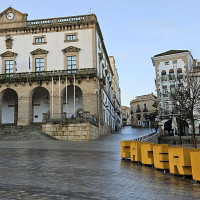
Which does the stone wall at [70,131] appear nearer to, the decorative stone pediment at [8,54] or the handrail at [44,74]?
the handrail at [44,74]

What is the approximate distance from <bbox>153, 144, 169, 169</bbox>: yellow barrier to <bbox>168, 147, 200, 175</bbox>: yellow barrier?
648 millimetres

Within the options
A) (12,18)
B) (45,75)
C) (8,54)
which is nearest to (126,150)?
(45,75)

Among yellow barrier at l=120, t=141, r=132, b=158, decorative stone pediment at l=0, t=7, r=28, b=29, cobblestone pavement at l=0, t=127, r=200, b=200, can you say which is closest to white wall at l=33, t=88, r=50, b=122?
decorative stone pediment at l=0, t=7, r=28, b=29

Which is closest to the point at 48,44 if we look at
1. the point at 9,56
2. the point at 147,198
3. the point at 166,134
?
the point at 9,56

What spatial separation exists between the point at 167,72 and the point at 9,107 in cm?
2736

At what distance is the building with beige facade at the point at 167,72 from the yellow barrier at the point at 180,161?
37.7 meters

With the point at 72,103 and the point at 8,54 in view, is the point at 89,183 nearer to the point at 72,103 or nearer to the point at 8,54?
the point at 72,103

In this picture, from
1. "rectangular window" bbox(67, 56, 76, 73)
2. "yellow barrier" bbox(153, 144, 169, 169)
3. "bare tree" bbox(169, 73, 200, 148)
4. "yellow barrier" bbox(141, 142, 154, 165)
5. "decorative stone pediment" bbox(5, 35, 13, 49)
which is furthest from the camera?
"decorative stone pediment" bbox(5, 35, 13, 49)

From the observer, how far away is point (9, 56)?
3791 cm

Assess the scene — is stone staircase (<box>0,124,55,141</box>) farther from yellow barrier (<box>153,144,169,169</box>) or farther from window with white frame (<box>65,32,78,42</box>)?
yellow barrier (<box>153,144,169,169</box>)

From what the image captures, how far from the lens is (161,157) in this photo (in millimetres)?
10219

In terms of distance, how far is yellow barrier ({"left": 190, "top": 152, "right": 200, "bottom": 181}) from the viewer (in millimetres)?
8055

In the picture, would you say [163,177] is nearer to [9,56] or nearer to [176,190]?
[176,190]

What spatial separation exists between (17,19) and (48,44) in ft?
18.4
